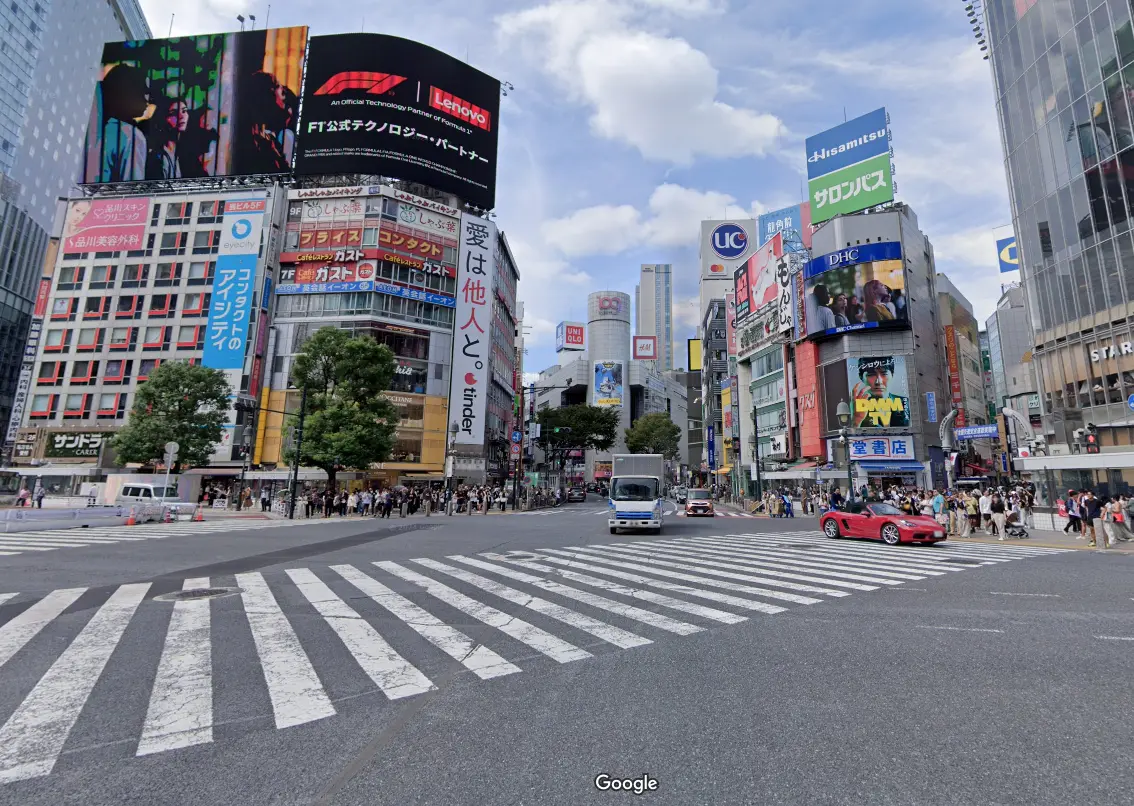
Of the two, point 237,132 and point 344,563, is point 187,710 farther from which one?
point 237,132

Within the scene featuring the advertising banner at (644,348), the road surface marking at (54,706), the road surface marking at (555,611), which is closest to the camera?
the road surface marking at (54,706)

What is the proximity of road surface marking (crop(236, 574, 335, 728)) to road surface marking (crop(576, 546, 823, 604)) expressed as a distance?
701 centimetres

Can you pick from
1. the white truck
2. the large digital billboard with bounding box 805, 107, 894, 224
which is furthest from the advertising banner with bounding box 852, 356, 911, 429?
the white truck

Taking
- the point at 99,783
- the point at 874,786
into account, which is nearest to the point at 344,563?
the point at 99,783

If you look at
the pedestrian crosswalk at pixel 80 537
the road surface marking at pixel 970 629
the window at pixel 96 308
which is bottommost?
the pedestrian crosswalk at pixel 80 537

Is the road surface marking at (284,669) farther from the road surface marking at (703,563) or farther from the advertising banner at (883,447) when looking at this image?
the advertising banner at (883,447)

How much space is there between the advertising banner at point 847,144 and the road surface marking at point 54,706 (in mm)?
65001

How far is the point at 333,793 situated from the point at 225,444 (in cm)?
5486

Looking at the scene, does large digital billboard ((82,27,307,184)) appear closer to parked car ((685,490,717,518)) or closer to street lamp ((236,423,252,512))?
street lamp ((236,423,252,512))

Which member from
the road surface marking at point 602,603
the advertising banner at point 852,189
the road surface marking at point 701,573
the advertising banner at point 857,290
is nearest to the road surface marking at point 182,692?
the road surface marking at point 602,603

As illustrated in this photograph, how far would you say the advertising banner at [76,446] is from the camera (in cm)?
4931

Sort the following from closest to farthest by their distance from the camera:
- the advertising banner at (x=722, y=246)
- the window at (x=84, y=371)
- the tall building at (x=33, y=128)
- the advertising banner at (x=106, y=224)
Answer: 1. the window at (x=84, y=371)
2. the advertising banner at (x=106, y=224)
3. the tall building at (x=33, y=128)
4. the advertising banner at (x=722, y=246)

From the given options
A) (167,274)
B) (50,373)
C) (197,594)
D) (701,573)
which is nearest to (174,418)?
(167,274)

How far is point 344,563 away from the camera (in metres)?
12.7
